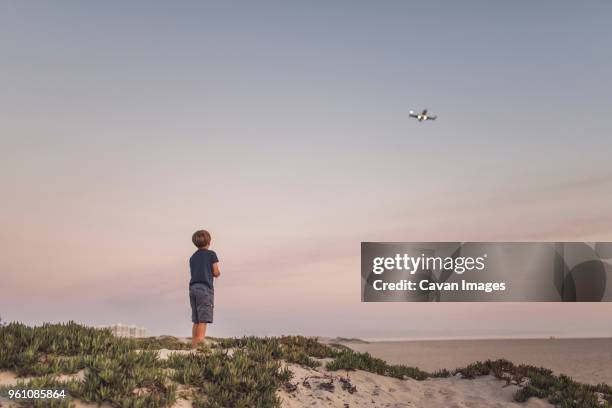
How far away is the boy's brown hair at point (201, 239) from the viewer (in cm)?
1373

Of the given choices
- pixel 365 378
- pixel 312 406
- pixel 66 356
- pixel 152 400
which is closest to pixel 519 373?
pixel 365 378

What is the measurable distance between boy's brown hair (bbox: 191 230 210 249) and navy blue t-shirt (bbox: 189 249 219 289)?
176mm

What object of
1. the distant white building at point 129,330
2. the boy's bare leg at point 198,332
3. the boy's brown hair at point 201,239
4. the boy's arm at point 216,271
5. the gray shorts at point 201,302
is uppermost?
the boy's brown hair at point 201,239

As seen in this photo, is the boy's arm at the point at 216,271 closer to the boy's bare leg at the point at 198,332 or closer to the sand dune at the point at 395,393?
the boy's bare leg at the point at 198,332

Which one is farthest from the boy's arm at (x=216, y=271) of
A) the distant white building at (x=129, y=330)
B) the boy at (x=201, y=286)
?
the distant white building at (x=129, y=330)

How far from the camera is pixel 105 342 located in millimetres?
11125

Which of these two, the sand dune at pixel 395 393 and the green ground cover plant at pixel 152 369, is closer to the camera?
the green ground cover plant at pixel 152 369

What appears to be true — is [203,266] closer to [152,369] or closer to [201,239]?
[201,239]

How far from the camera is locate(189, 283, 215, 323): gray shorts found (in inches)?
528

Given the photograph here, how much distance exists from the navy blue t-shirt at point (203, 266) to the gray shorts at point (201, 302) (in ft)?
0.46

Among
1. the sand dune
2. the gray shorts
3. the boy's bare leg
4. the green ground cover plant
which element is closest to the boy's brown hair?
the gray shorts

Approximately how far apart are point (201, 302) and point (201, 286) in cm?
40

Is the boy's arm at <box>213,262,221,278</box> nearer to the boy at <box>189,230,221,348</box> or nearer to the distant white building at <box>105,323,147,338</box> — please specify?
the boy at <box>189,230,221,348</box>

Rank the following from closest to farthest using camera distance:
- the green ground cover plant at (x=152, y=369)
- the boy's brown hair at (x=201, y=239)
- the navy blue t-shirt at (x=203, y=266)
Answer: the green ground cover plant at (x=152, y=369) → the navy blue t-shirt at (x=203, y=266) → the boy's brown hair at (x=201, y=239)
